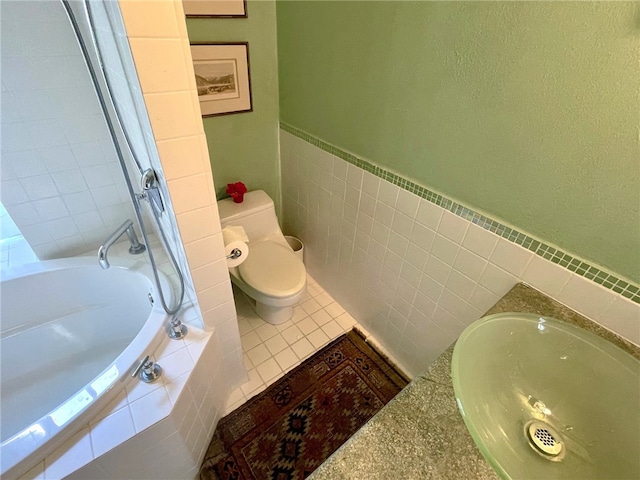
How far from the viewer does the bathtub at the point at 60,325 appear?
132 centimetres

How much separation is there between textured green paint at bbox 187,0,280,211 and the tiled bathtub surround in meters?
0.11

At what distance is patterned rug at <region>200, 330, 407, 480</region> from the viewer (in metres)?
1.26

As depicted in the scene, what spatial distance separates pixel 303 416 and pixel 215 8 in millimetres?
1913

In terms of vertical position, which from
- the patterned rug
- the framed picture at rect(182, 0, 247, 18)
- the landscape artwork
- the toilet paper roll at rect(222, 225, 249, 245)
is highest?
the framed picture at rect(182, 0, 247, 18)

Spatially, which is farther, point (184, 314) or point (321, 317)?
point (321, 317)

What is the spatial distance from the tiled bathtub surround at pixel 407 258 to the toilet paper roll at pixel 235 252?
56 centimetres

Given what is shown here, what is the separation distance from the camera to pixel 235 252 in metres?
1.39

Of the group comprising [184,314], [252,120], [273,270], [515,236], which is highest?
[252,120]

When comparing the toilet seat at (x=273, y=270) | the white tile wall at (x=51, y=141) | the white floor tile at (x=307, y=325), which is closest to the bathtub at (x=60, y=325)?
the white tile wall at (x=51, y=141)

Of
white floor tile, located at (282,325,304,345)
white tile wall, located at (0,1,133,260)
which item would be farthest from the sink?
white tile wall, located at (0,1,133,260)

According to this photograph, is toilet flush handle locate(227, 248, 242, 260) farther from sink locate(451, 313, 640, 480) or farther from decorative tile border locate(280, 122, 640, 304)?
sink locate(451, 313, 640, 480)

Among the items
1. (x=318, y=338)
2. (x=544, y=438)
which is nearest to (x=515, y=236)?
(x=544, y=438)

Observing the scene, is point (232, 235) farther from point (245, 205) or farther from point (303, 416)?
Result: point (303, 416)

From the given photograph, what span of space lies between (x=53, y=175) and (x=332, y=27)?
4.51ft
